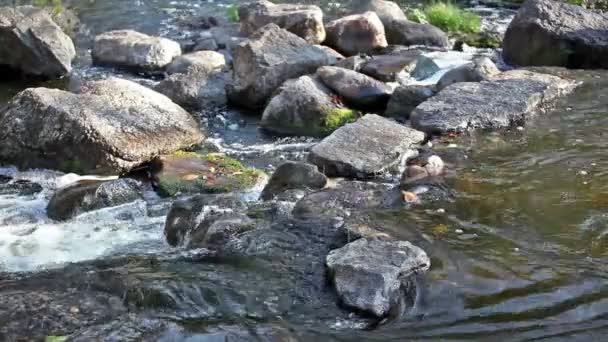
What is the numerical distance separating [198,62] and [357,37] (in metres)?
2.55

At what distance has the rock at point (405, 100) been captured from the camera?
9.94 m

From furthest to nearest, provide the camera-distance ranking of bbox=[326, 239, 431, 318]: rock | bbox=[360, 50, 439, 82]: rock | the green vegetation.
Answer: the green vegetation < bbox=[360, 50, 439, 82]: rock < bbox=[326, 239, 431, 318]: rock

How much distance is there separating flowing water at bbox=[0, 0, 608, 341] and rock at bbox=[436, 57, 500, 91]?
1.77 m

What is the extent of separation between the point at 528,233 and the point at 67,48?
8.30m

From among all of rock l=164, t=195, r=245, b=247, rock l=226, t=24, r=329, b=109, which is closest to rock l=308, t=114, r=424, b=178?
rock l=164, t=195, r=245, b=247

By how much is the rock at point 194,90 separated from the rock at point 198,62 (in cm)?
59

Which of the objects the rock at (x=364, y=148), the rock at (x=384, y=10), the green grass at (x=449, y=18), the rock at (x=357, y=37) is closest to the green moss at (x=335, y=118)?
the rock at (x=364, y=148)

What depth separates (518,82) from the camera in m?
9.87

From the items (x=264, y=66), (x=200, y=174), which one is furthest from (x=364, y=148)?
(x=264, y=66)

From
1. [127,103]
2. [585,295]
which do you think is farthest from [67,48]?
[585,295]

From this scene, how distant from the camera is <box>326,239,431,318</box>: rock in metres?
5.29

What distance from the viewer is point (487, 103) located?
367 inches

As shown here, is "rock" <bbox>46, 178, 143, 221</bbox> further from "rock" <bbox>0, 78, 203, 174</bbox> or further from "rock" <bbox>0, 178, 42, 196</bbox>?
"rock" <bbox>0, 78, 203, 174</bbox>

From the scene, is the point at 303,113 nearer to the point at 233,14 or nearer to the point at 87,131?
the point at 87,131
